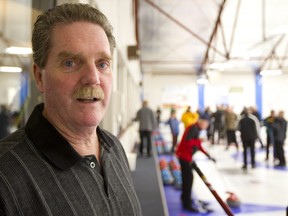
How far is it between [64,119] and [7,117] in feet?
2.93

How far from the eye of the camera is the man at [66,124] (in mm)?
956

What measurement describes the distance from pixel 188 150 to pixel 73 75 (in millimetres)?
3805

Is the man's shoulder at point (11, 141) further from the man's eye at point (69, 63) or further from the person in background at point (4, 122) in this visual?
the person in background at point (4, 122)

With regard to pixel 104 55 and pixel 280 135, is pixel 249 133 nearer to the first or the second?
pixel 280 135

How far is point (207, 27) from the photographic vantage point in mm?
12891

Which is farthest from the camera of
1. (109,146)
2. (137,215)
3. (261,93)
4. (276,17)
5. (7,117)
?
(261,93)

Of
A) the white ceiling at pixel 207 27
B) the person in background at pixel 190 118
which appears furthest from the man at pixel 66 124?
the white ceiling at pixel 207 27

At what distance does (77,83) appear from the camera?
1064 millimetres

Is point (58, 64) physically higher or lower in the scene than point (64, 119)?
higher

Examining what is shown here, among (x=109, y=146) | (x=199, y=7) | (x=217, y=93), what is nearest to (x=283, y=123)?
(x=199, y=7)

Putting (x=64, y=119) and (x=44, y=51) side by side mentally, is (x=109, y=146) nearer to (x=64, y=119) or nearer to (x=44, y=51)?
(x=64, y=119)

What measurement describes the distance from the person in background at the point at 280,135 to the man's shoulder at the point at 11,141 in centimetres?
816

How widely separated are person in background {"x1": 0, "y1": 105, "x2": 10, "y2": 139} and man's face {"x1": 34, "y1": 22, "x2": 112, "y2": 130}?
2.54 feet

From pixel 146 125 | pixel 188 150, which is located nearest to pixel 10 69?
pixel 188 150
